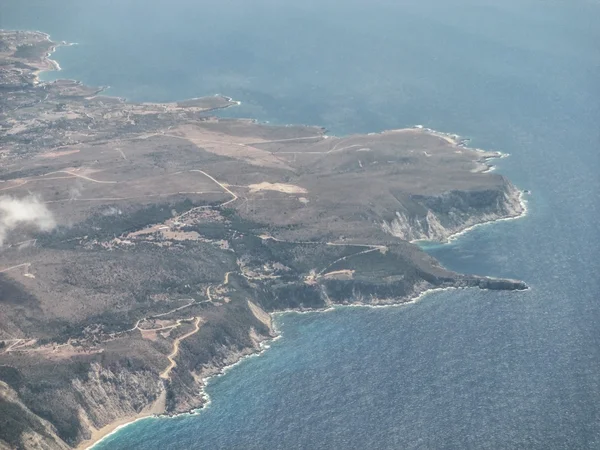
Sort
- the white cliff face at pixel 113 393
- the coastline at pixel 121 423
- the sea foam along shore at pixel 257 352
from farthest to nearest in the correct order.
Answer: the white cliff face at pixel 113 393, the sea foam along shore at pixel 257 352, the coastline at pixel 121 423

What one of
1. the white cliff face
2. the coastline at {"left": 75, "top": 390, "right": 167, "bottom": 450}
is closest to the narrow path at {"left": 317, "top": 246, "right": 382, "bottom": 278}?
the white cliff face

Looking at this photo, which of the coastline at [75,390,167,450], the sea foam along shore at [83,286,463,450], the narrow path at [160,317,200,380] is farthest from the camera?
the narrow path at [160,317,200,380]

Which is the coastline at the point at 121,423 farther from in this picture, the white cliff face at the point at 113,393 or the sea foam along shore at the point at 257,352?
the white cliff face at the point at 113,393

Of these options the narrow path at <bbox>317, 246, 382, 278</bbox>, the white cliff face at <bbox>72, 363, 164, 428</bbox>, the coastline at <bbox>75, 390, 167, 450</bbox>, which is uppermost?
the narrow path at <bbox>317, 246, 382, 278</bbox>

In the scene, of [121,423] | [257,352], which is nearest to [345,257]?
[257,352]

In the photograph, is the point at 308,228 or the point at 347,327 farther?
the point at 308,228

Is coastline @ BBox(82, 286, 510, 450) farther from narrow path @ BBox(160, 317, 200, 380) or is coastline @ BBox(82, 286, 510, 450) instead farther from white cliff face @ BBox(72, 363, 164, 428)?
narrow path @ BBox(160, 317, 200, 380)

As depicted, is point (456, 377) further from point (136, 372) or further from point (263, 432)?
point (136, 372)

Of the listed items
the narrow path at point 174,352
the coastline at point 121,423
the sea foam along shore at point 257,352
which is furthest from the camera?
the narrow path at point 174,352

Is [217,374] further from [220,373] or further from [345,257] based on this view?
[345,257]

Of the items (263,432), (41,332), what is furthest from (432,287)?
(41,332)

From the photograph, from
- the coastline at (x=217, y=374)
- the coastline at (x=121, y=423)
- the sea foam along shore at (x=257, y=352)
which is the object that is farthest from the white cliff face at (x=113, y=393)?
the sea foam along shore at (x=257, y=352)
